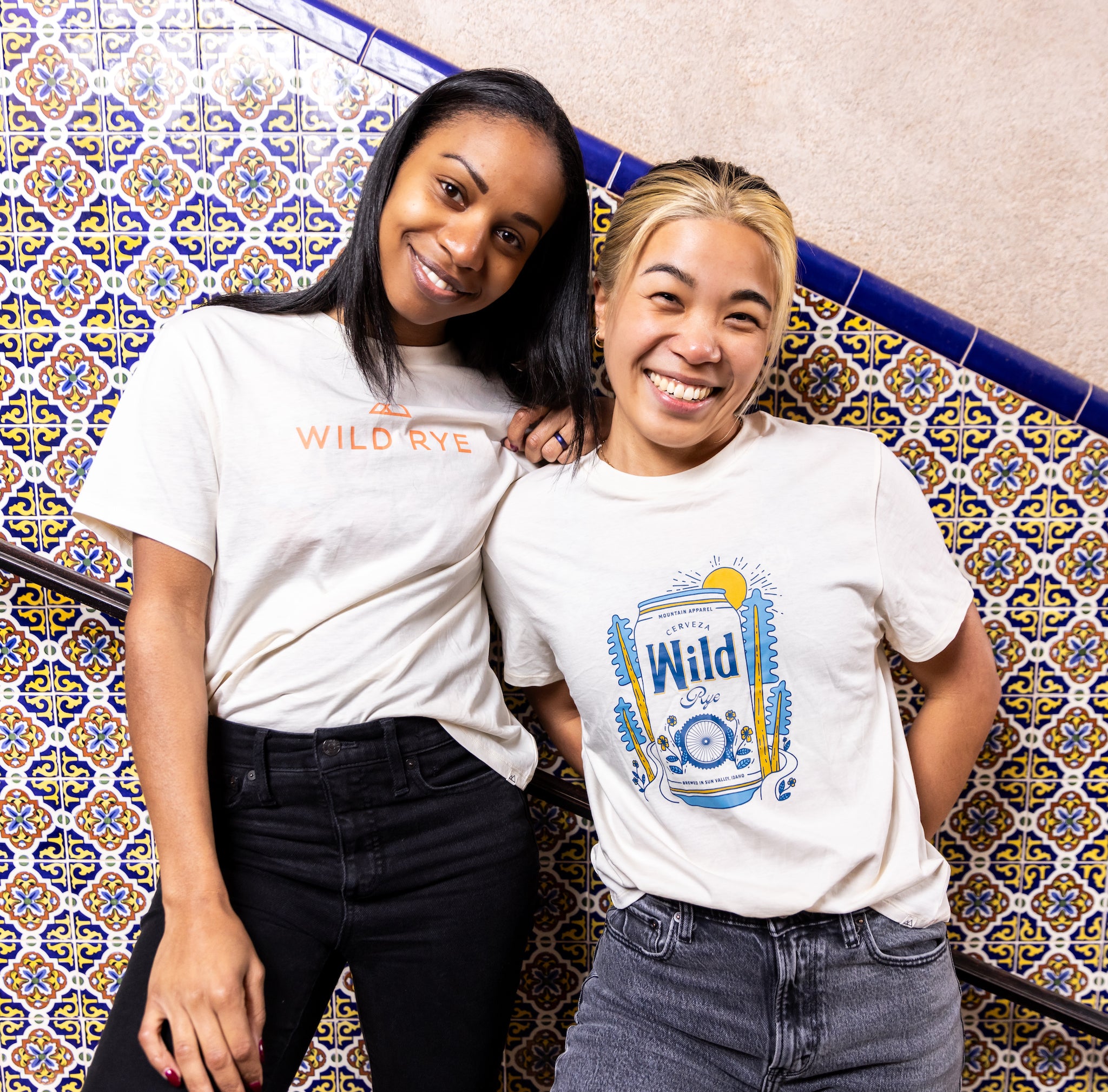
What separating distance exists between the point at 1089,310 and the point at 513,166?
3.75 feet

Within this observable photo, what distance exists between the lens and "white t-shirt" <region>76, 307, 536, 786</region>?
1030 mm

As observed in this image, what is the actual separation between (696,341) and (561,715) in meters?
0.64

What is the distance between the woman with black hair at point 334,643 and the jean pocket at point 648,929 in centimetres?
15

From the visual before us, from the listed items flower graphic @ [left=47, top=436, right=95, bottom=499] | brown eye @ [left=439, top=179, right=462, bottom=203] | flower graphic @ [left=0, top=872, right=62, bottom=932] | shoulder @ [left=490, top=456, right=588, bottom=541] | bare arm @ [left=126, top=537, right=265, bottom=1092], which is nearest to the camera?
bare arm @ [left=126, top=537, right=265, bottom=1092]

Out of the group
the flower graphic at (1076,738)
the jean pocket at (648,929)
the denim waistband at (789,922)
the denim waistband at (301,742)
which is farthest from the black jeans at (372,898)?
the flower graphic at (1076,738)

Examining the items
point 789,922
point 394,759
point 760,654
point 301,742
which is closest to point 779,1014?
point 789,922

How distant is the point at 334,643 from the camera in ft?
3.61

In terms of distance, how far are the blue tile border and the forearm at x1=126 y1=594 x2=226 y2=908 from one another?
964 millimetres

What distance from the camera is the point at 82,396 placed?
4.73 feet

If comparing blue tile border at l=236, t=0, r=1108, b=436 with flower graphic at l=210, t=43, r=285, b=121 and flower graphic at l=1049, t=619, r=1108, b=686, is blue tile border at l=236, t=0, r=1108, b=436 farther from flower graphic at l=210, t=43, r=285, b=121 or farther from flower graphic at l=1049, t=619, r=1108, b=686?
flower graphic at l=1049, t=619, r=1108, b=686

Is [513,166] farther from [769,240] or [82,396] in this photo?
[82,396]

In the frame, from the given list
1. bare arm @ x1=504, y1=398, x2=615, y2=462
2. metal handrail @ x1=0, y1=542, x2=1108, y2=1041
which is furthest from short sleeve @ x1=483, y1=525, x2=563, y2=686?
metal handrail @ x1=0, y1=542, x2=1108, y2=1041

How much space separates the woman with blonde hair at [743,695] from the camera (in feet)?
3.50

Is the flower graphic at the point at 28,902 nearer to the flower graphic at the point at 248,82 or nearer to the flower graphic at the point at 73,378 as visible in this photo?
the flower graphic at the point at 73,378
